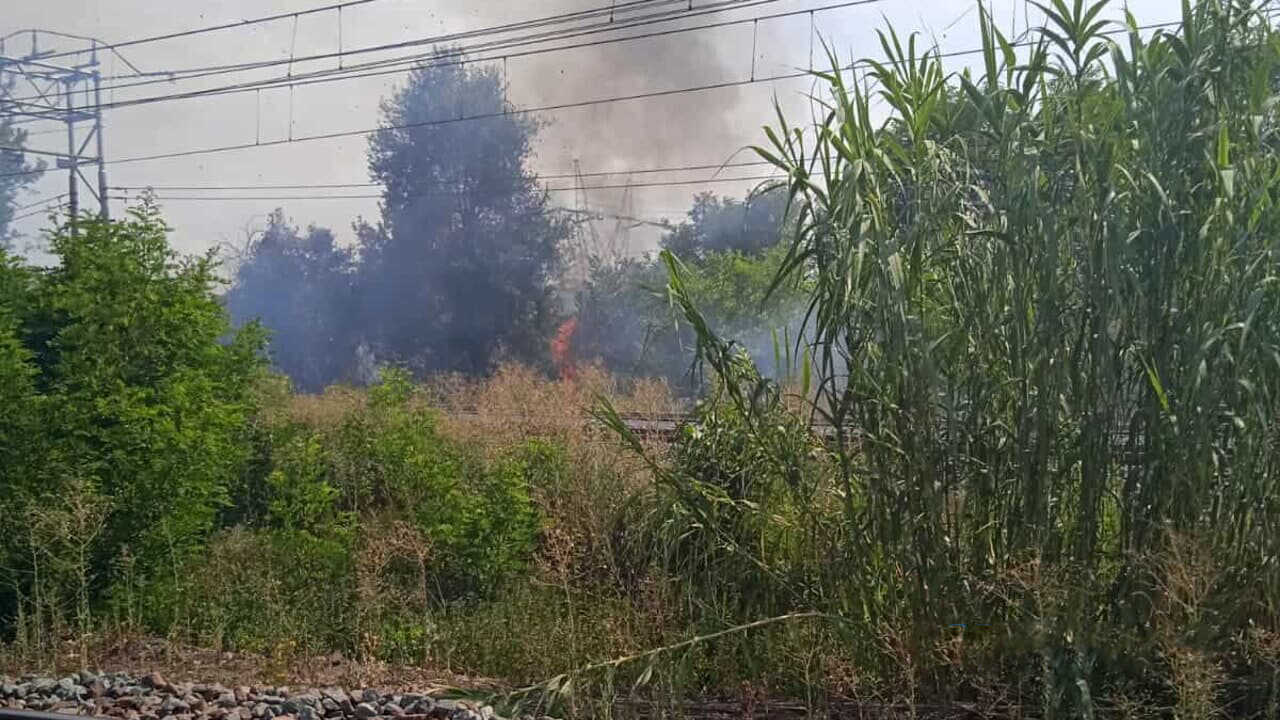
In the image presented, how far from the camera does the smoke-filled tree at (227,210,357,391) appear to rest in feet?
63.6

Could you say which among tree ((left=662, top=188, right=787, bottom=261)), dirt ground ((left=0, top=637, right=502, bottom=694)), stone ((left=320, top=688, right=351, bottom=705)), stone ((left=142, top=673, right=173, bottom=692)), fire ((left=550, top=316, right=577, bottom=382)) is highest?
tree ((left=662, top=188, right=787, bottom=261))

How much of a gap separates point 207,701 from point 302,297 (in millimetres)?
16033

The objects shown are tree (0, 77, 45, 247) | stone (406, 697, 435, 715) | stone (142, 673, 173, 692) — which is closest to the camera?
stone (406, 697, 435, 715)

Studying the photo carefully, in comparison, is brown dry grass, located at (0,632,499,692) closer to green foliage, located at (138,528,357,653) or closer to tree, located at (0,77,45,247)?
green foliage, located at (138,528,357,653)

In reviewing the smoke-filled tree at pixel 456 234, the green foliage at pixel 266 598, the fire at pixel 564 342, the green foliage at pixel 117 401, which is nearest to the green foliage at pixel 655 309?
the fire at pixel 564 342

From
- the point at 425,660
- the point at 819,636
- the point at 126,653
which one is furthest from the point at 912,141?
the point at 126,653

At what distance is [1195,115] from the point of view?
378cm

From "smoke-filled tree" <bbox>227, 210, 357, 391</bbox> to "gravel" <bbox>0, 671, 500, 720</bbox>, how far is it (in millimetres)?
13913

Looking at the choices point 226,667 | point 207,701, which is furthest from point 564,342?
point 207,701

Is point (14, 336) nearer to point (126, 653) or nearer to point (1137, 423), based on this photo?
point (126, 653)

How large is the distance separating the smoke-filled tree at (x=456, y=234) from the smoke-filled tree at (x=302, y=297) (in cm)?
51

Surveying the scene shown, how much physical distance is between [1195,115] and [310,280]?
18.2 meters

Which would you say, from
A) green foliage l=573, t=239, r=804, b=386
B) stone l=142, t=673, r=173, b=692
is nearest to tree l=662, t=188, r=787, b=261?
green foliage l=573, t=239, r=804, b=386

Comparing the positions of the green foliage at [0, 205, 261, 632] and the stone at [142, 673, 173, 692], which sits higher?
the green foliage at [0, 205, 261, 632]
